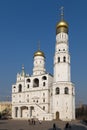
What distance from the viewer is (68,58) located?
63781mm

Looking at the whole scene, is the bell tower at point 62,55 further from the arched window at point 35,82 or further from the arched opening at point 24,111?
the arched opening at point 24,111

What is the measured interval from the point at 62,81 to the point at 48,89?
615 cm

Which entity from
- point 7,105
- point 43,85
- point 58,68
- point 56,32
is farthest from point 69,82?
point 7,105

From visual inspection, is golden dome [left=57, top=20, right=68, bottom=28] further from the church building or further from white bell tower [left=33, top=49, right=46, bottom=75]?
white bell tower [left=33, top=49, right=46, bottom=75]

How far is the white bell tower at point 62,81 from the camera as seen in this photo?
59.4 m

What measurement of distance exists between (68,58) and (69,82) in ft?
20.1

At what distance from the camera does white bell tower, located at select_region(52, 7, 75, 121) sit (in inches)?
2340

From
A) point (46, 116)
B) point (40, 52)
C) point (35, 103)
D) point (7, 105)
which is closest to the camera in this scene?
point (46, 116)

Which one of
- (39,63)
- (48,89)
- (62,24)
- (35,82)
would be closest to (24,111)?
(35,82)

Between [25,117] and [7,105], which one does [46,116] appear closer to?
[25,117]

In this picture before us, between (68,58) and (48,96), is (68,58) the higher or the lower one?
the higher one

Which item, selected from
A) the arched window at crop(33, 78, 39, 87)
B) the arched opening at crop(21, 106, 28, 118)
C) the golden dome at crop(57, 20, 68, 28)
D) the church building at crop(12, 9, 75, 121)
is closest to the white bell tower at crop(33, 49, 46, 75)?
the church building at crop(12, 9, 75, 121)

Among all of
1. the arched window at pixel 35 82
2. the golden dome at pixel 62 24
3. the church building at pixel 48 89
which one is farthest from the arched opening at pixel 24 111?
the golden dome at pixel 62 24

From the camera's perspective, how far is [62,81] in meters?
61.2
